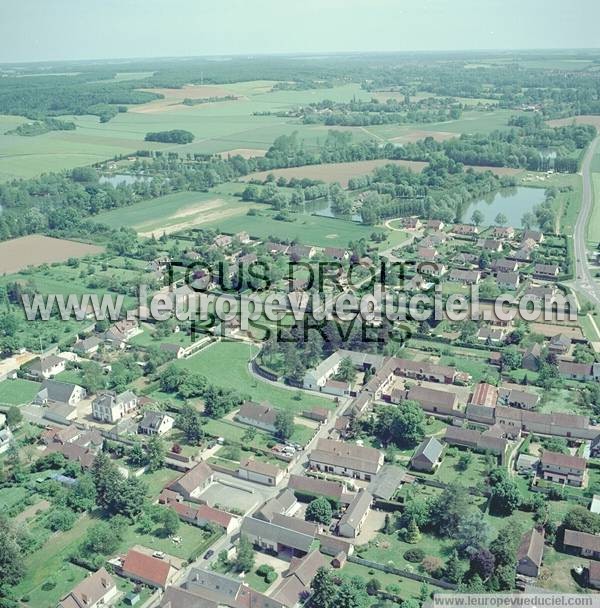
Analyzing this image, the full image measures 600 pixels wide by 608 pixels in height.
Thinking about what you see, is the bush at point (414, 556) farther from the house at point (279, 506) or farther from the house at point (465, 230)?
the house at point (465, 230)

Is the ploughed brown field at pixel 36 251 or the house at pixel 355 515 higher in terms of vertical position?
the ploughed brown field at pixel 36 251

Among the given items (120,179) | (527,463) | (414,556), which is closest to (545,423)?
(527,463)

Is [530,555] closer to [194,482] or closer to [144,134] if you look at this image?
[194,482]

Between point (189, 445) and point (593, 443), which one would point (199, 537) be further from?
point (593, 443)

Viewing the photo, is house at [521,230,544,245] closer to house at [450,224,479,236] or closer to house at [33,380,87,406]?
house at [450,224,479,236]

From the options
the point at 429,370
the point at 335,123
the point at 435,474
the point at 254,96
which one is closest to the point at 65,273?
the point at 429,370

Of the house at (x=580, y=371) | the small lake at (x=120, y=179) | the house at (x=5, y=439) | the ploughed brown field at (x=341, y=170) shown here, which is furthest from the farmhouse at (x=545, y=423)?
the small lake at (x=120, y=179)
